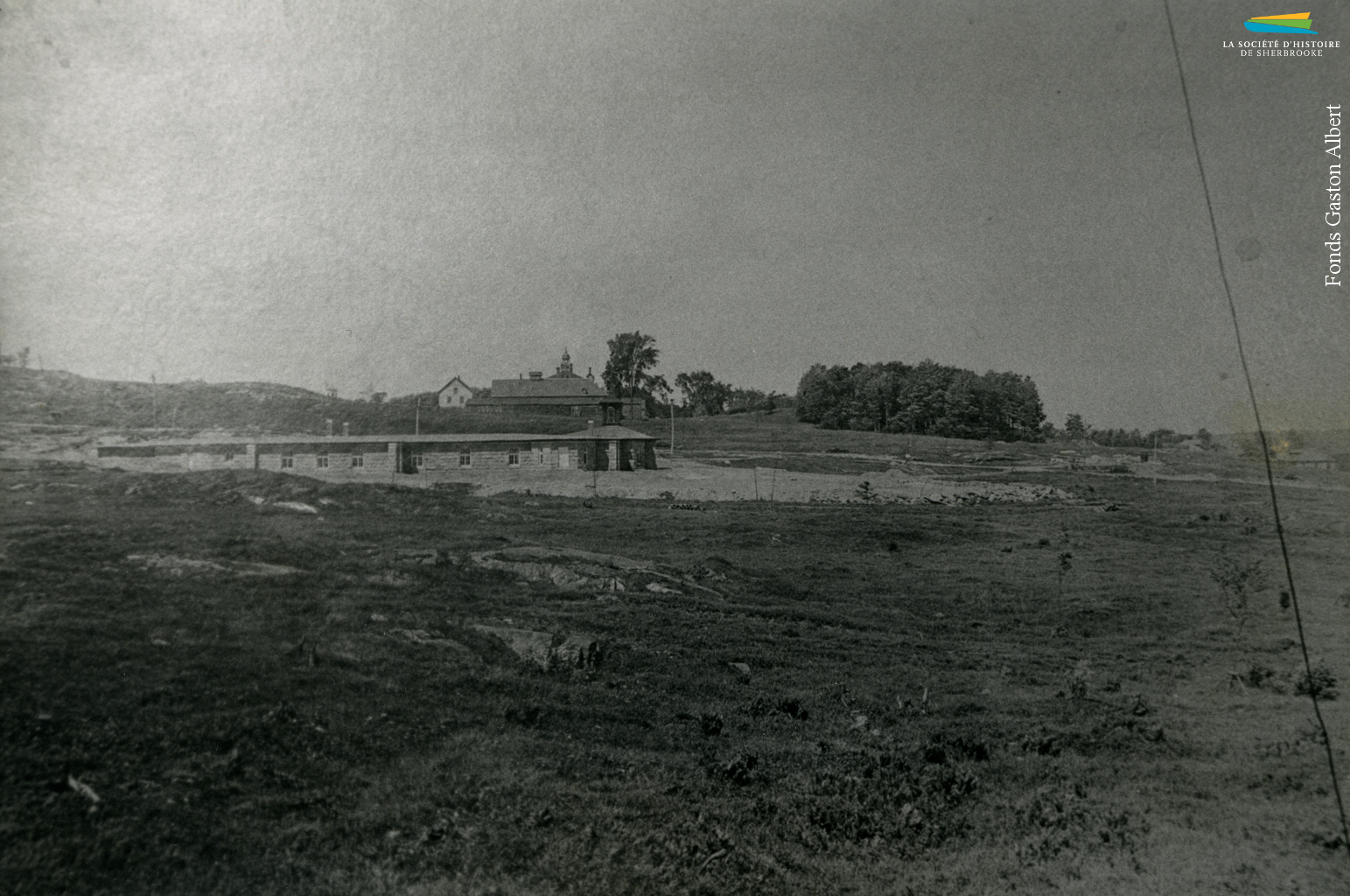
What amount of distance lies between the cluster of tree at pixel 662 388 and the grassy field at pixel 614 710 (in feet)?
3.15

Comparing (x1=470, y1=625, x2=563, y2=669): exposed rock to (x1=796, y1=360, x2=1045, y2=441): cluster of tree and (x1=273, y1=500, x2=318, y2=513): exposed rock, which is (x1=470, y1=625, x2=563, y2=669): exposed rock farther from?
(x1=796, y1=360, x2=1045, y2=441): cluster of tree

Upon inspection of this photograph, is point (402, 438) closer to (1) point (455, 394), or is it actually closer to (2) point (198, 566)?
(1) point (455, 394)

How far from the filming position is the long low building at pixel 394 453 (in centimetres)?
464

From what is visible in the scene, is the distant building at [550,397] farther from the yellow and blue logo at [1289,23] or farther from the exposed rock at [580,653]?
the yellow and blue logo at [1289,23]

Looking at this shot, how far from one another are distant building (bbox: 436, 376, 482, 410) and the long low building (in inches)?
9.8

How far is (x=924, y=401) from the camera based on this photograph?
8117mm

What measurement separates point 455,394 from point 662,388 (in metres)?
1.71

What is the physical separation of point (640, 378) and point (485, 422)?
132cm

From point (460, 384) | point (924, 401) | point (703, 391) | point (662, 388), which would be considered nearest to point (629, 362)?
point (662, 388)

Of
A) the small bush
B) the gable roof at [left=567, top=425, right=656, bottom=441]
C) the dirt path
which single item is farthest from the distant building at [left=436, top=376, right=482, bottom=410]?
the small bush

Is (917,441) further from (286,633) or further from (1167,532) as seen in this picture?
(286,633)

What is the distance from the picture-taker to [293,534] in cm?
434

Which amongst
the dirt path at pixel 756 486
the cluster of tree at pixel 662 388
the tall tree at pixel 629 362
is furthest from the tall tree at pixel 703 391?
the dirt path at pixel 756 486

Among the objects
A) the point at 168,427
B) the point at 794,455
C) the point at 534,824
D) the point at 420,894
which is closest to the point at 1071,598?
the point at 794,455
